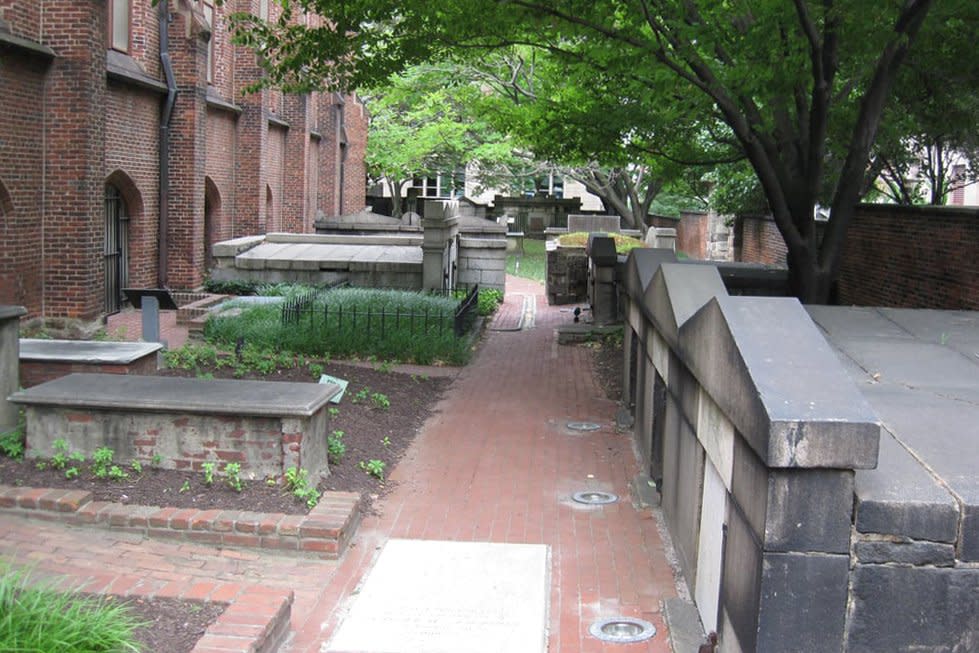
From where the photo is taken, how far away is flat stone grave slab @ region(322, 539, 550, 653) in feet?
17.3

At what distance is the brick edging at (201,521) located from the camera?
252 inches

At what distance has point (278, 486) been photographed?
7.03m

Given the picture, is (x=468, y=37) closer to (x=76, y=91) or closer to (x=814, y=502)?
(x=76, y=91)

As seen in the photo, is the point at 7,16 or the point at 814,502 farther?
the point at 7,16

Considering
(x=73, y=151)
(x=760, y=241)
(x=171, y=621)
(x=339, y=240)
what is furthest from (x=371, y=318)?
(x=760, y=241)

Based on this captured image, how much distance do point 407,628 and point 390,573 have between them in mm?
780

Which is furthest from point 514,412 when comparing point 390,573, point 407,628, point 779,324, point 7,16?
point 7,16

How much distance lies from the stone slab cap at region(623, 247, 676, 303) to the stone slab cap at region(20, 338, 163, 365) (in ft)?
15.4

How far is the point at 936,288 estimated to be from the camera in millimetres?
12297

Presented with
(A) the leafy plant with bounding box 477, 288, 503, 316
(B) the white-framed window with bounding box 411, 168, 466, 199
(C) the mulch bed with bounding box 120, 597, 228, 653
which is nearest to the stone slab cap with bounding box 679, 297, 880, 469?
(C) the mulch bed with bounding box 120, 597, 228, 653

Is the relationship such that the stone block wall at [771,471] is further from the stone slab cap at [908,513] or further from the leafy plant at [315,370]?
the leafy plant at [315,370]

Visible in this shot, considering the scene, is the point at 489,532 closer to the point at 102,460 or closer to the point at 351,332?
the point at 102,460

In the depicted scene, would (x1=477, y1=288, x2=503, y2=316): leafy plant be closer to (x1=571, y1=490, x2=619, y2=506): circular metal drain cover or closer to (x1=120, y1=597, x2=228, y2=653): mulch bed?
(x1=571, y1=490, x2=619, y2=506): circular metal drain cover

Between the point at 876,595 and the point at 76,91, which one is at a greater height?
the point at 76,91
